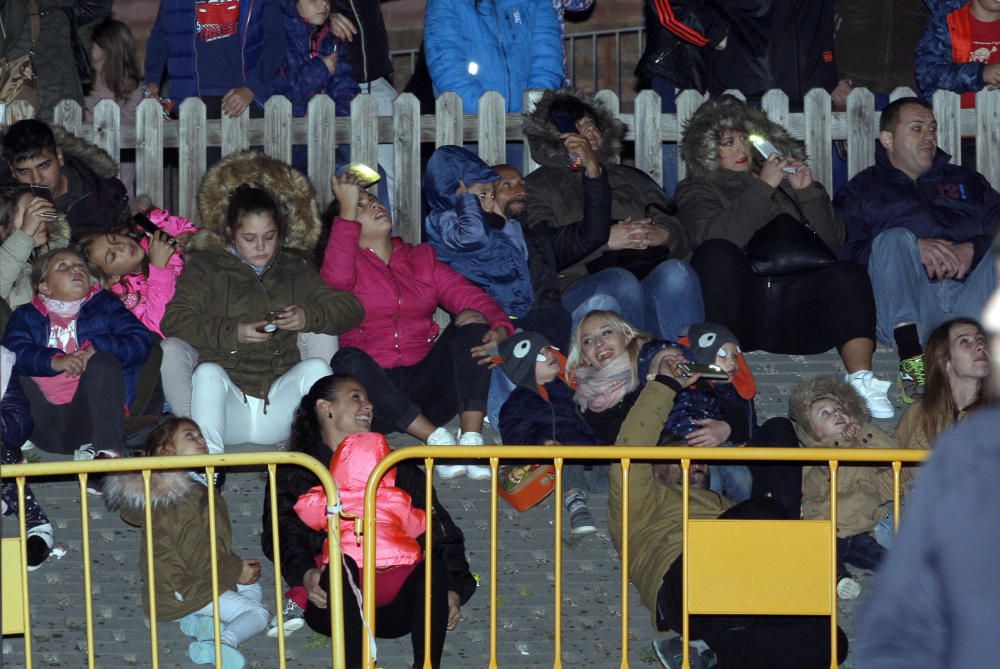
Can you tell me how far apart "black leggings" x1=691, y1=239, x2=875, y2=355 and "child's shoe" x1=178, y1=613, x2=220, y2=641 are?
2882 mm

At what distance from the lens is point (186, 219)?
8672 millimetres

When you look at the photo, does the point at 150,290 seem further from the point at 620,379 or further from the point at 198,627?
the point at 620,379

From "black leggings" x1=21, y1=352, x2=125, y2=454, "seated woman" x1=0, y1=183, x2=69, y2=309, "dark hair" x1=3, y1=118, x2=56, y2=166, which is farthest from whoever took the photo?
"dark hair" x1=3, y1=118, x2=56, y2=166

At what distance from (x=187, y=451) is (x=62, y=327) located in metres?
1.23

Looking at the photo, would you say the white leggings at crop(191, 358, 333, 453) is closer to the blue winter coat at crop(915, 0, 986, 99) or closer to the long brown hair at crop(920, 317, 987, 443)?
the long brown hair at crop(920, 317, 987, 443)

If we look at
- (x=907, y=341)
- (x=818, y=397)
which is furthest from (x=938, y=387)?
(x=907, y=341)

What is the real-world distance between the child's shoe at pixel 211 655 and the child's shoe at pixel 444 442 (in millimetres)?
1445

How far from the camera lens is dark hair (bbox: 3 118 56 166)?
831cm

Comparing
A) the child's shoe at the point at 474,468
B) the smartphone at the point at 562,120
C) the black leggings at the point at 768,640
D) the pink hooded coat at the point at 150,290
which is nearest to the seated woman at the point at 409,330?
the child's shoe at the point at 474,468

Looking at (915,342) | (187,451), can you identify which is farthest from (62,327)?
(915,342)

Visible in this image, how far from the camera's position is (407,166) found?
9.15 metres

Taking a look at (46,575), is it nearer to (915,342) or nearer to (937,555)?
(915,342)

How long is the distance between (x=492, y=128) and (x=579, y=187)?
0.83 meters

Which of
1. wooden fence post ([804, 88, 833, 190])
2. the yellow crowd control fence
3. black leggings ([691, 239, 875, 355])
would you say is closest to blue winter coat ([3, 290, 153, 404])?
the yellow crowd control fence
